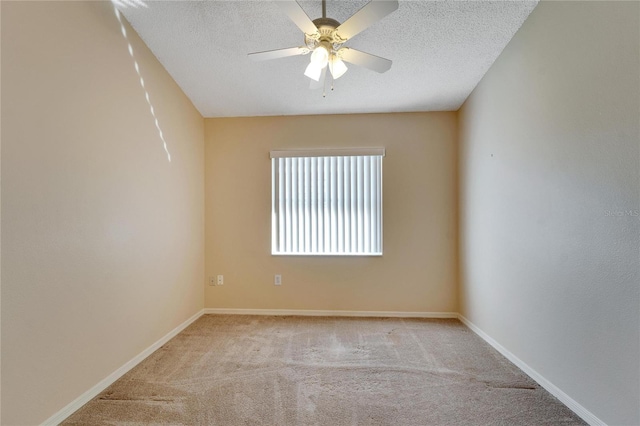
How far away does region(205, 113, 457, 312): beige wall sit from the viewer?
3566 mm

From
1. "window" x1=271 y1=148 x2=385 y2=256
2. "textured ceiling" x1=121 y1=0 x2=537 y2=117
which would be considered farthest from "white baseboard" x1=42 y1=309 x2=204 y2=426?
"textured ceiling" x1=121 y1=0 x2=537 y2=117

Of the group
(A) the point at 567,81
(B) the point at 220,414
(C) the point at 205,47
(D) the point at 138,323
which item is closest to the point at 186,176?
(C) the point at 205,47

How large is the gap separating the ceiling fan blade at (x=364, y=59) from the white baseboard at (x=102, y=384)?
273cm

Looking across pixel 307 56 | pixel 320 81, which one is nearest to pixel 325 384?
pixel 320 81

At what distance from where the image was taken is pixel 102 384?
2.04 metres

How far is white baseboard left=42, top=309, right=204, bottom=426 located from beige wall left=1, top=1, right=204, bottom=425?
0.16 feet

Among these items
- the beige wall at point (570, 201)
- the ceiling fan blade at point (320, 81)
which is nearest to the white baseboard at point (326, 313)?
the beige wall at point (570, 201)

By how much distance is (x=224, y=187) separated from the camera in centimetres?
373

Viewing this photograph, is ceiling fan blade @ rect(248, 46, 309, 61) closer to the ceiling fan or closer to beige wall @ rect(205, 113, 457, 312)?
the ceiling fan

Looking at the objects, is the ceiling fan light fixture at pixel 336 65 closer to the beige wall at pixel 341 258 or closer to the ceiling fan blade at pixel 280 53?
the ceiling fan blade at pixel 280 53

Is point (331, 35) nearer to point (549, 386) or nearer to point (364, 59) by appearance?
point (364, 59)

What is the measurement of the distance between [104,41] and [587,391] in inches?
149

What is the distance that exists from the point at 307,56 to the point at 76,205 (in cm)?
213

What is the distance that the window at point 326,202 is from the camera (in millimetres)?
3633
